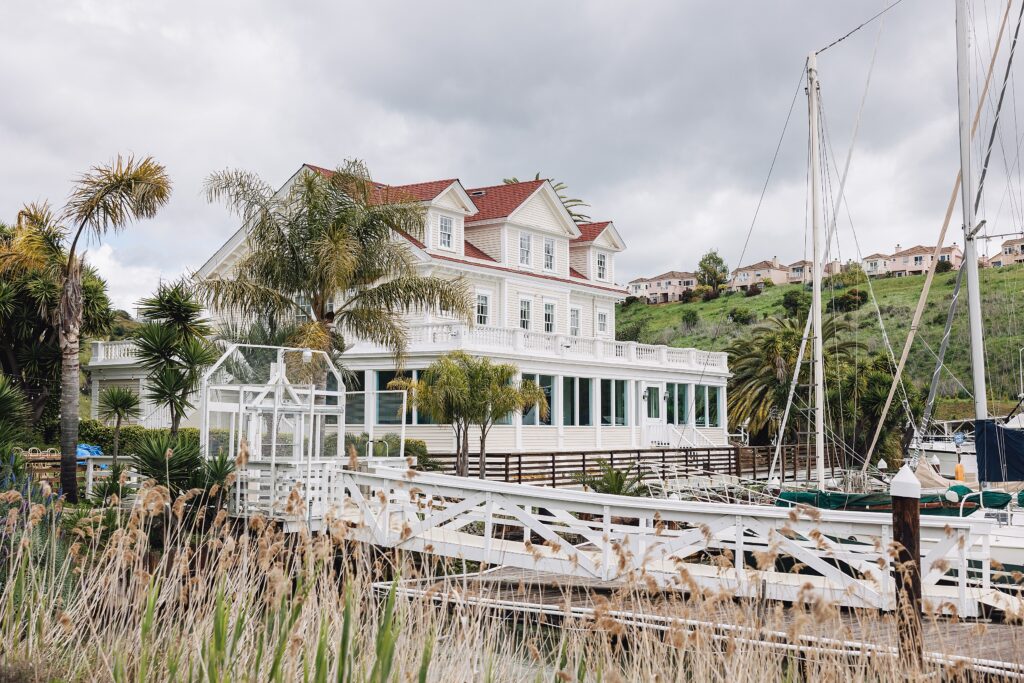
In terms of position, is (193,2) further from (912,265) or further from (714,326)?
(912,265)

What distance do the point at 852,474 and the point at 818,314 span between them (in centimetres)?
498

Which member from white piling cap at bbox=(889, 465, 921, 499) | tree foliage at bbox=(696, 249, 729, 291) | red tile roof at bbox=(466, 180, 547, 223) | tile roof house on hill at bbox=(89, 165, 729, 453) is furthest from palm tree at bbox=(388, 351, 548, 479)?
tree foliage at bbox=(696, 249, 729, 291)

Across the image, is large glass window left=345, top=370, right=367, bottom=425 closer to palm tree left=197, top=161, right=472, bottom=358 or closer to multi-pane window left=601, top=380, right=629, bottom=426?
palm tree left=197, top=161, right=472, bottom=358

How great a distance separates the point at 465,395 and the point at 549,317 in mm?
15352

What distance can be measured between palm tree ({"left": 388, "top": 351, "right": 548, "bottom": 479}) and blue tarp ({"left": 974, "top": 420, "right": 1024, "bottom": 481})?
12.3 metres

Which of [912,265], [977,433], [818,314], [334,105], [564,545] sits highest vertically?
[912,265]

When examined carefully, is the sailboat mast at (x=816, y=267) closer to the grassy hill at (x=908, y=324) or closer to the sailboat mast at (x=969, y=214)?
the sailboat mast at (x=969, y=214)

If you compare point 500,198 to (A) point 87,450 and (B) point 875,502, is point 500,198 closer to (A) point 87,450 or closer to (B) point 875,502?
(A) point 87,450

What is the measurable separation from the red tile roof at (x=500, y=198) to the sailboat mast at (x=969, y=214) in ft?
72.1

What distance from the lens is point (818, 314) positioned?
830 inches

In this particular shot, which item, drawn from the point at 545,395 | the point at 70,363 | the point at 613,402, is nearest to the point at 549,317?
the point at 613,402

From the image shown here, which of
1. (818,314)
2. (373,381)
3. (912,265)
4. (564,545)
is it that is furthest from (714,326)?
(564,545)

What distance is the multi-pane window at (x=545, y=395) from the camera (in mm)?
32969

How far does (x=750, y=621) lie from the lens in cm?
512
